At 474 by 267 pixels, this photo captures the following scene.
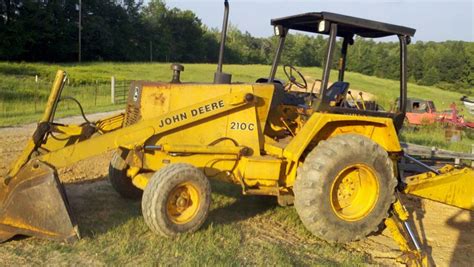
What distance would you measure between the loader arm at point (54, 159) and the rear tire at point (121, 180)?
0.44 meters

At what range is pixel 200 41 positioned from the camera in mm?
83312

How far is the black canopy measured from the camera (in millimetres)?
5645

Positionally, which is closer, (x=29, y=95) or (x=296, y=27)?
(x=296, y=27)

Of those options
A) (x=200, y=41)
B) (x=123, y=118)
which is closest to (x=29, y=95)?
(x=123, y=118)

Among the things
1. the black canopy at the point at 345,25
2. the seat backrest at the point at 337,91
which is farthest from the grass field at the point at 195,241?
Answer: the black canopy at the point at 345,25

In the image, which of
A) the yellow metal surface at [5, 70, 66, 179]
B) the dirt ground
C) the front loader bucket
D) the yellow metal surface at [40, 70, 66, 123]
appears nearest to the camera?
the front loader bucket

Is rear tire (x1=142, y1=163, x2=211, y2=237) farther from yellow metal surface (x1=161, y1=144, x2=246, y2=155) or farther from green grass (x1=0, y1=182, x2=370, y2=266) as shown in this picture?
yellow metal surface (x1=161, y1=144, x2=246, y2=155)

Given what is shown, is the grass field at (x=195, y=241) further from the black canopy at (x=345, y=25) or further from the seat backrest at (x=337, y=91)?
the black canopy at (x=345, y=25)

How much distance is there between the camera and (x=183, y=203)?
16.7ft

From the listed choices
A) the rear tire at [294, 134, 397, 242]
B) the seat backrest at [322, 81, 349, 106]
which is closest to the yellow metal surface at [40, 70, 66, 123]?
the rear tire at [294, 134, 397, 242]

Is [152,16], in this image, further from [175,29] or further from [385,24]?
[385,24]

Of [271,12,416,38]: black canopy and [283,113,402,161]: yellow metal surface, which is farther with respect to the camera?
[271,12,416,38]: black canopy

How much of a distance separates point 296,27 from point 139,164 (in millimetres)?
3008

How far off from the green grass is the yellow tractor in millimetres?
195
